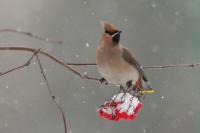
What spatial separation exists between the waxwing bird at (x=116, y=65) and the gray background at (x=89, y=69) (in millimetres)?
5631

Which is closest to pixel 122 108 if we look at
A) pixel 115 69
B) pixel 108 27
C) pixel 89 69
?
pixel 108 27

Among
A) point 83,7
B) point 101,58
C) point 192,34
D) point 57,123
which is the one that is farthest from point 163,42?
point 101,58

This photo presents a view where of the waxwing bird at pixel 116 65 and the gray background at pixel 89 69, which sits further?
the gray background at pixel 89 69

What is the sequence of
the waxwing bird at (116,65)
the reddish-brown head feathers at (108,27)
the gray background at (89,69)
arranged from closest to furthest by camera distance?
the reddish-brown head feathers at (108,27), the waxwing bird at (116,65), the gray background at (89,69)

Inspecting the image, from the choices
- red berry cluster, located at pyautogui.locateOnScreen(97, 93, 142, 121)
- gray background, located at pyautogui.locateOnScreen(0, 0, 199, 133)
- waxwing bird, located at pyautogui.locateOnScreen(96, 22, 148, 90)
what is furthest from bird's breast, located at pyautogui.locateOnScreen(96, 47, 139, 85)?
gray background, located at pyautogui.locateOnScreen(0, 0, 199, 133)

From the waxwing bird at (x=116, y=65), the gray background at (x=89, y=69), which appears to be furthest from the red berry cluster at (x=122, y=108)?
the gray background at (x=89, y=69)

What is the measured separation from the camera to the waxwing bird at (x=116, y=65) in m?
2.23

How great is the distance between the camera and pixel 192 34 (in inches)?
367

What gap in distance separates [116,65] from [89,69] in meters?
5.73

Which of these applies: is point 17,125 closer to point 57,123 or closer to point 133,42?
point 57,123

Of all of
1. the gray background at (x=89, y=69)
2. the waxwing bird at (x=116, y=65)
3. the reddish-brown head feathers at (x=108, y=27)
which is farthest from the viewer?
the gray background at (x=89, y=69)

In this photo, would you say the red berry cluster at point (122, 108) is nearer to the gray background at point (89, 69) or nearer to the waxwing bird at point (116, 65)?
the waxwing bird at point (116, 65)

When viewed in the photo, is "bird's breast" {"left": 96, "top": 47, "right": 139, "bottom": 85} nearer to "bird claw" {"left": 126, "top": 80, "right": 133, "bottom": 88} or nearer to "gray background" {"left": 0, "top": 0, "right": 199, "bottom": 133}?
"bird claw" {"left": 126, "top": 80, "right": 133, "bottom": 88}

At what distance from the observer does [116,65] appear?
2.35 metres
